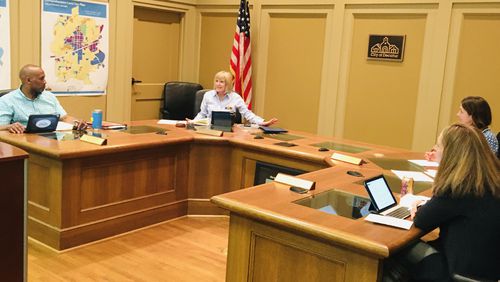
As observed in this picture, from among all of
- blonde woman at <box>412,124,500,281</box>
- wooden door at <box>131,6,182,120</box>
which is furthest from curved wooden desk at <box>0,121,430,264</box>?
wooden door at <box>131,6,182,120</box>

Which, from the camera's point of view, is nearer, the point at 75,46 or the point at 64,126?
the point at 64,126

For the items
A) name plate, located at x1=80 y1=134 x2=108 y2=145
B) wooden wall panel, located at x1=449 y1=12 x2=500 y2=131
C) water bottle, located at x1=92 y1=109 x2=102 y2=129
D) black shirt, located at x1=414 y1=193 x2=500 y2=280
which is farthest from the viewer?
wooden wall panel, located at x1=449 y1=12 x2=500 y2=131

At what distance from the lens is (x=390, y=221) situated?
89.5 inches

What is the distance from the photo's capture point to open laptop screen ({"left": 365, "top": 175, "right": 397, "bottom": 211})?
8.08ft

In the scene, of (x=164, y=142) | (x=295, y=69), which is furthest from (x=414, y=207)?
(x=295, y=69)

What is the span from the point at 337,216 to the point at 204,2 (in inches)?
212

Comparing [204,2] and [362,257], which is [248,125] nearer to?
[204,2]

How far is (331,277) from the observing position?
2.21 meters

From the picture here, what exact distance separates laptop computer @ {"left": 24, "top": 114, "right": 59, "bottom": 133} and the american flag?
2.97 m

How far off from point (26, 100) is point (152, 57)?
298 centimetres

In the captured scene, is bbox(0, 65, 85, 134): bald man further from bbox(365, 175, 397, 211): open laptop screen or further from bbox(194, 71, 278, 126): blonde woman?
bbox(365, 175, 397, 211): open laptop screen

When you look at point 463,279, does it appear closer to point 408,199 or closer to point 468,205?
point 468,205

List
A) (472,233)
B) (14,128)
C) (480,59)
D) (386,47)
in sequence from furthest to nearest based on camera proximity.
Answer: (386,47) → (480,59) → (14,128) → (472,233)

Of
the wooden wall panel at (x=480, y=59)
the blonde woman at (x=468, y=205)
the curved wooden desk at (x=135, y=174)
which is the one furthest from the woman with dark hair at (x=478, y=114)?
the blonde woman at (x=468, y=205)
